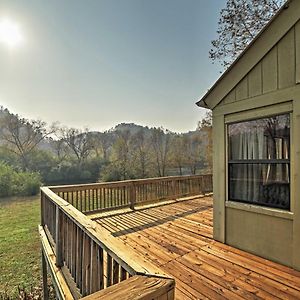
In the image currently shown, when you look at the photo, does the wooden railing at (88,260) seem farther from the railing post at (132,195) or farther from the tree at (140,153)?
the tree at (140,153)

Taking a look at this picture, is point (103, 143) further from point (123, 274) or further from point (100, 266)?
point (123, 274)

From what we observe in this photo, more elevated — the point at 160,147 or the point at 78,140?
the point at 78,140

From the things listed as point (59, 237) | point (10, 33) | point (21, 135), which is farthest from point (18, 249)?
point (21, 135)

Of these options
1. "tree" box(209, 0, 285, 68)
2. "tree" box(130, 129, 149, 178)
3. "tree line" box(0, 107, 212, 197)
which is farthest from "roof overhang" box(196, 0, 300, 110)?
"tree" box(130, 129, 149, 178)

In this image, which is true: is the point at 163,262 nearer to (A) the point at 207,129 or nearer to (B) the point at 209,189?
(B) the point at 209,189

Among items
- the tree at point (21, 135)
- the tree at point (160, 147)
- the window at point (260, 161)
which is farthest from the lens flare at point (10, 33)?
the tree at point (21, 135)

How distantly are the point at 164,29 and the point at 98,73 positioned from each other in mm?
3329

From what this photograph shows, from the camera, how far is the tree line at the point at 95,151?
63.8 feet

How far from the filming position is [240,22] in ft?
30.9

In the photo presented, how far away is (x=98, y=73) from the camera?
Answer: 922 centimetres

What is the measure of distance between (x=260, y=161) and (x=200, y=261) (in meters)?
1.83

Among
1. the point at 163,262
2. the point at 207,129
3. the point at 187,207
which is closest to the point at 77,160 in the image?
the point at 207,129

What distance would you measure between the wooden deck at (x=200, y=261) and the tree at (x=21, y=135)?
67.4 feet

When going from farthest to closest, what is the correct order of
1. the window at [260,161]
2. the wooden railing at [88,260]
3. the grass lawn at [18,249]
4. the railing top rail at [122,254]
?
the grass lawn at [18,249] → the window at [260,161] → the railing top rail at [122,254] → the wooden railing at [88,260]
